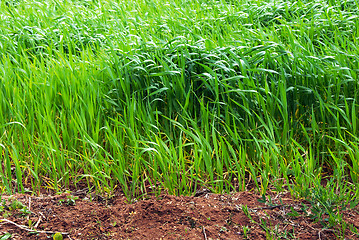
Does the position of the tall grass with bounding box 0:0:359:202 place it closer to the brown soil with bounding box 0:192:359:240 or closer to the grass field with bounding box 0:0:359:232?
the grass field with bounding box 0:0:359:232

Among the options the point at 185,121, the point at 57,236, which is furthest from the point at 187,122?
the point at 57,236

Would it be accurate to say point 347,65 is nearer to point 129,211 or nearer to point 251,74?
point 251,74

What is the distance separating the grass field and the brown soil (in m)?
0.15

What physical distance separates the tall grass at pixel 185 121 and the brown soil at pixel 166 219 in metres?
0.15

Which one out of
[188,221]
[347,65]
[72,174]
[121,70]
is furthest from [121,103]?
[347,65]

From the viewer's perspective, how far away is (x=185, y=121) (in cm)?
240

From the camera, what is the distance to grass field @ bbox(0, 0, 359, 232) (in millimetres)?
2217

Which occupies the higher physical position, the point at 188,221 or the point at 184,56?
A: the point at 184,56

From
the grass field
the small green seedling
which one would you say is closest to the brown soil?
the small green seedling

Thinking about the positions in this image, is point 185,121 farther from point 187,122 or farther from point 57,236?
point 57,236

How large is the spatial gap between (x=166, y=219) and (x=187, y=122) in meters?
0.89

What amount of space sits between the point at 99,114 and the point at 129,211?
835 mm

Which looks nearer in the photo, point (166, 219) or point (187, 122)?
point (166, 219)

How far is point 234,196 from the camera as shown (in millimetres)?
2094
